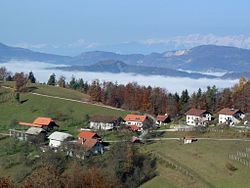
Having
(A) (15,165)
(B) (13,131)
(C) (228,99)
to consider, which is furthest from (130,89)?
(A) (15,165)

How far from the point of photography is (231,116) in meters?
84.3

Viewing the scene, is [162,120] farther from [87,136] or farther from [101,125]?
[87,136]

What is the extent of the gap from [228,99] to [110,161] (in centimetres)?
4161

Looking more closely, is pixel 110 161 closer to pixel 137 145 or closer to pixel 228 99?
pixel 137 145

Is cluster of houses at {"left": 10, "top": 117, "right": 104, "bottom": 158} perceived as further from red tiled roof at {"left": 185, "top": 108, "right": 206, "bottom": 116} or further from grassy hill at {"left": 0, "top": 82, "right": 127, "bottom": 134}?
red tiled roof at {"left": 185, "top": 108, "right": 206, "bottom": 116}

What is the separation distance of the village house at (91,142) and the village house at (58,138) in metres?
1.48

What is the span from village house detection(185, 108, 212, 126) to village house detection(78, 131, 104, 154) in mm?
18689

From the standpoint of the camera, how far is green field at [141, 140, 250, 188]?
5253 centimetres

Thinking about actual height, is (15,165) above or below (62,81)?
below

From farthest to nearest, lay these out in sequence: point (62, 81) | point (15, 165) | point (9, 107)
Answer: point (62, 81), point (9, 107), point (15, 165)

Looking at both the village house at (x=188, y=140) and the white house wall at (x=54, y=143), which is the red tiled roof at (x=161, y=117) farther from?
the white house wall at (x=54, y=143)

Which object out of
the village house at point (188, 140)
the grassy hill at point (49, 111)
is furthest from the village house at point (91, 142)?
the village house at point (188, 140)

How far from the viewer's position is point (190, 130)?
2901 inches

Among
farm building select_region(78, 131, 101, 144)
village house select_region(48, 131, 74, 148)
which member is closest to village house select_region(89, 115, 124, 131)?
farm building select_region(78, 131, 101, 144)
